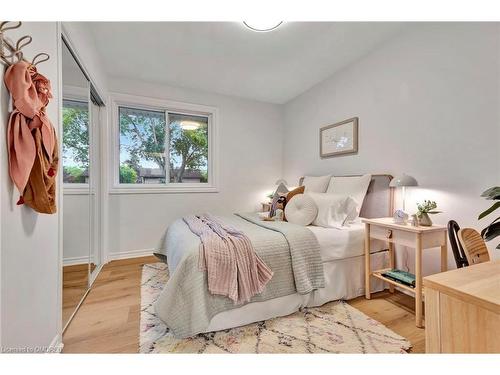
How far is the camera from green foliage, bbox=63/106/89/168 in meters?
1.70

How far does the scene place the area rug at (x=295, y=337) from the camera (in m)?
1.46

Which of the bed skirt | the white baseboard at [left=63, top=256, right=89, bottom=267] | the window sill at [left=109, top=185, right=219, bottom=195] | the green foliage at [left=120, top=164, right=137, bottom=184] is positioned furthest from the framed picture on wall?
the white baseboard at [left=63, top=256, right=89, bottom=267]

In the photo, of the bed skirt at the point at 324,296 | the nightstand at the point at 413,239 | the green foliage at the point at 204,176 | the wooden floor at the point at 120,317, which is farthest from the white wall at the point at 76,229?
the nightstand at the point at 413,239

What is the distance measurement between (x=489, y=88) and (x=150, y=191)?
366 centimetres

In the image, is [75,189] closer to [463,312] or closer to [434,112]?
[463,312]

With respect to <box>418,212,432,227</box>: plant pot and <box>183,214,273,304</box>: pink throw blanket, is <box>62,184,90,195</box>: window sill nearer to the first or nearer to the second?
<box>183,214,273,304</box>: pink throw blanket

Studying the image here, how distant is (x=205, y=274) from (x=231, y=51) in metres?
2.33

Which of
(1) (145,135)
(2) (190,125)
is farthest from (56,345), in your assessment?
(2) (190,125)

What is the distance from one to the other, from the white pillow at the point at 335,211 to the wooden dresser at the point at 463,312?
4.46 feet

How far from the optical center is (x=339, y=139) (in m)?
2.97

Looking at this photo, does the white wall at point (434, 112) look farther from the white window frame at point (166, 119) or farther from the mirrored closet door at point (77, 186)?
the mirrored closet door at point (77, 186)

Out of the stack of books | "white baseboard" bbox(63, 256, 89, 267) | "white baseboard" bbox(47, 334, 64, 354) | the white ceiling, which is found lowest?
"white baseboard" bbox(47, 334, 64, 354)

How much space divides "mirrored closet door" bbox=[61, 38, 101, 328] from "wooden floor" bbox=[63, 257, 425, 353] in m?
0.11
